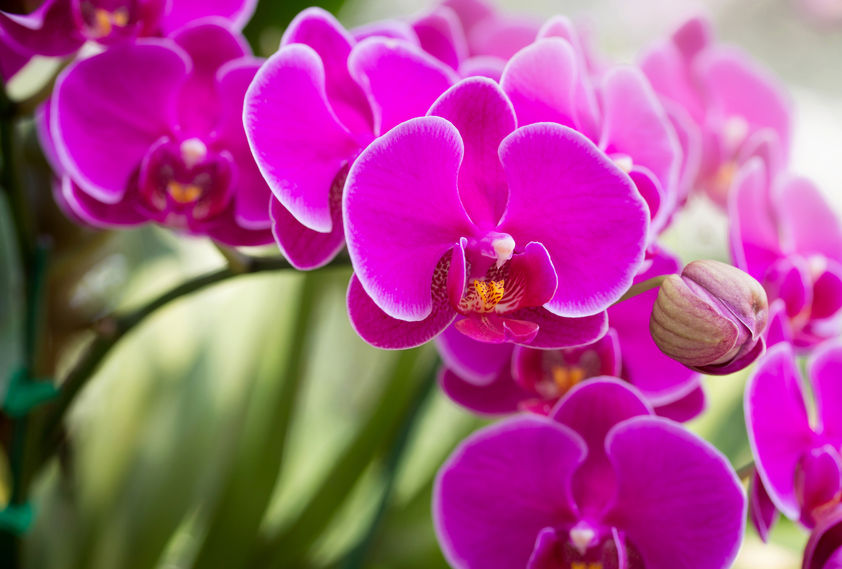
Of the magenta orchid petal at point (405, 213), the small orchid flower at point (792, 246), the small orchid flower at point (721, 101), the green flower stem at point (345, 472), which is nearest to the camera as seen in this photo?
the magenta orchid petal at point (405, 213)

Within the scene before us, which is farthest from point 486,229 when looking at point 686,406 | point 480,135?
point 686,406

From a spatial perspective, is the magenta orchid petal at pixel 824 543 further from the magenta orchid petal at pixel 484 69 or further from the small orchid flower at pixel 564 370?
the magenta orchid petal at pixel 484 69

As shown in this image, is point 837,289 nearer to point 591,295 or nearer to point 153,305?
point 591,295

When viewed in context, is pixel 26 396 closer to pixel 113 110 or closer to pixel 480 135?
pixel 113 110

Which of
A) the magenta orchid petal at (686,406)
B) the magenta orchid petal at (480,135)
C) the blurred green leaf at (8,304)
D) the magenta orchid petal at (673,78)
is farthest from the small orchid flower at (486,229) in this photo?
the blurred green leaf at (8,304)

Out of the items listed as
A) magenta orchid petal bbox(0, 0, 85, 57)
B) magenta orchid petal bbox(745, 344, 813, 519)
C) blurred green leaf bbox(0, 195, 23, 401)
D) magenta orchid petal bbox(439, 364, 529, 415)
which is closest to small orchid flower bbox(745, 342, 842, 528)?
magenta orchid petal bbox(745, 344, 813, 519)

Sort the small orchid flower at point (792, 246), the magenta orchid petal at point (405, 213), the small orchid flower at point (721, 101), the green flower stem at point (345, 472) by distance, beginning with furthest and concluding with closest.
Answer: the green flower stem at point (345, 472) < the small orchid flower at point (721, 101) < the small orchid flower at point (792, 246) < the magenta orchid petal at point (405, 213)
